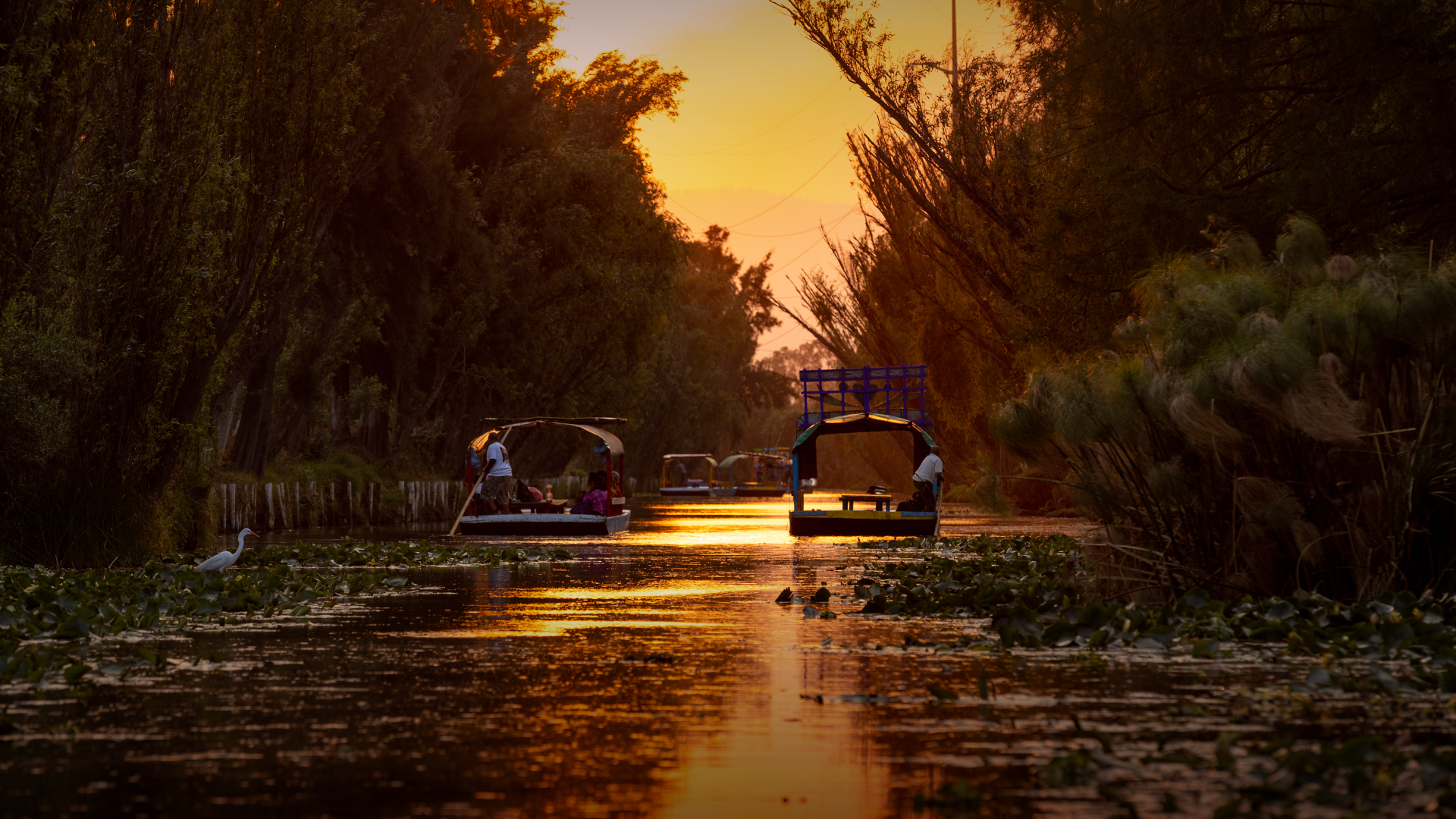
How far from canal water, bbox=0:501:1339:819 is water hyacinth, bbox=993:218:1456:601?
2211mm

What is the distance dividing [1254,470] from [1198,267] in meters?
2.54

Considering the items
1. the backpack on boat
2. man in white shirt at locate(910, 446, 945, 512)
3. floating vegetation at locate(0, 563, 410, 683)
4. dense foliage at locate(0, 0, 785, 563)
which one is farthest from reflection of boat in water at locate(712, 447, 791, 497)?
floating vegetation at locate(0, 563, 410, 683)

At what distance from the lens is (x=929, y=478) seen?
33.6 metres

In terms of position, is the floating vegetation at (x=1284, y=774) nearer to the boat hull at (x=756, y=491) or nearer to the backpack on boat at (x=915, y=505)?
the backpack on boat at (x=915, y=505)

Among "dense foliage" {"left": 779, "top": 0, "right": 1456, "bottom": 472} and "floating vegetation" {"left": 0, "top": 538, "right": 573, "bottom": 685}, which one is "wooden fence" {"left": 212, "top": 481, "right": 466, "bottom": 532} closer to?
"floating vegetation" {"left": 0, "top": 538, "right": 573, "bottom": 685}

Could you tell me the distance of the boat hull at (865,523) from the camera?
33.7 meters

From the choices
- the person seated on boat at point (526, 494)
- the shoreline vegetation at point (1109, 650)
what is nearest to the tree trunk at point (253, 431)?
the person seated on boat at point (526, 494)

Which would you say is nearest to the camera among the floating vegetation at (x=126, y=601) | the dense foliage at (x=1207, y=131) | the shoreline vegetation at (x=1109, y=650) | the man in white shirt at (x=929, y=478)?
the shoreline vegetation at (x=1109, y=650)

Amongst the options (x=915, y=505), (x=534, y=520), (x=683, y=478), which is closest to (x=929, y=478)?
(x=915, y=505)

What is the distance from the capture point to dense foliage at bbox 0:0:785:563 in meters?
21.9

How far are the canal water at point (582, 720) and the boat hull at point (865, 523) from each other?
1851 centimetres

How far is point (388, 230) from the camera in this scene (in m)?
44.7

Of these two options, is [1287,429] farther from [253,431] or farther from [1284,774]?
[253,431]

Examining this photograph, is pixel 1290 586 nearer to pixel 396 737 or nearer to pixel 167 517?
pixel 396 737
